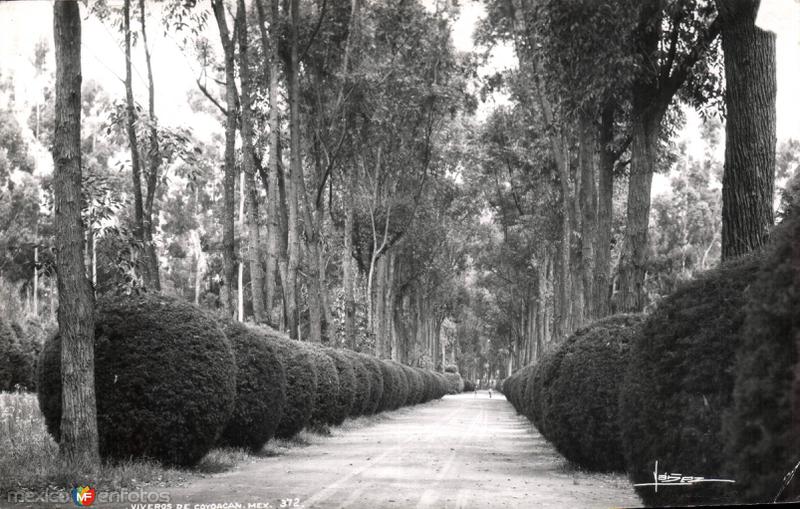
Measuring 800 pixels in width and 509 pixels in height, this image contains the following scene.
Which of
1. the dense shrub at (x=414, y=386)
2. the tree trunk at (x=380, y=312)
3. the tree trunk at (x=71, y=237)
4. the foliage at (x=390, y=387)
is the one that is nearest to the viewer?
the tree trunk at (x=71, y=237)

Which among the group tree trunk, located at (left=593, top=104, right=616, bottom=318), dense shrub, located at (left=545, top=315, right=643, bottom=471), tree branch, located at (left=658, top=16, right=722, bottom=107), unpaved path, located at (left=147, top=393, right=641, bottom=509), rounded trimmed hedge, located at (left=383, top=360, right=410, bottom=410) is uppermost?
tree branch, located at (left=658, top=16, right=722, bottom=107)

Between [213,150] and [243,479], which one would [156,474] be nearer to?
[243,479]

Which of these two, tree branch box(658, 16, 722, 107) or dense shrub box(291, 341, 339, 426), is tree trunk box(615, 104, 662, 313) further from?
dense shrub box(291, 341, 339, 426)

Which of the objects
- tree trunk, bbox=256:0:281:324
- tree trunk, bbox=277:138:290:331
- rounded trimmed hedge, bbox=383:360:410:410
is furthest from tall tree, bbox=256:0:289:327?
rounded trimmed hedge, bbox=383:360:410:410

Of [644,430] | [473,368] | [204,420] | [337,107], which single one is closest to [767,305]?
[644,430]

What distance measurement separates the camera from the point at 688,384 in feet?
15.0

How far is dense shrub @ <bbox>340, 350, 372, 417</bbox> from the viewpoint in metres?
19.8

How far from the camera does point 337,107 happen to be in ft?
73.6

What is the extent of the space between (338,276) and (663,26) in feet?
108

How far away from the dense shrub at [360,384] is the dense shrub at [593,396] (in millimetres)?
9342

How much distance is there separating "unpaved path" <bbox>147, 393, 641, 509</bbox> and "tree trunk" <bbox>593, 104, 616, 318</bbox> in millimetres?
3230

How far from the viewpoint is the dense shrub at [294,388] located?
13.1 meters

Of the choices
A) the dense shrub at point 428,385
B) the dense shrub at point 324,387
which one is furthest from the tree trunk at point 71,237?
the dense shrub at point 428,385
